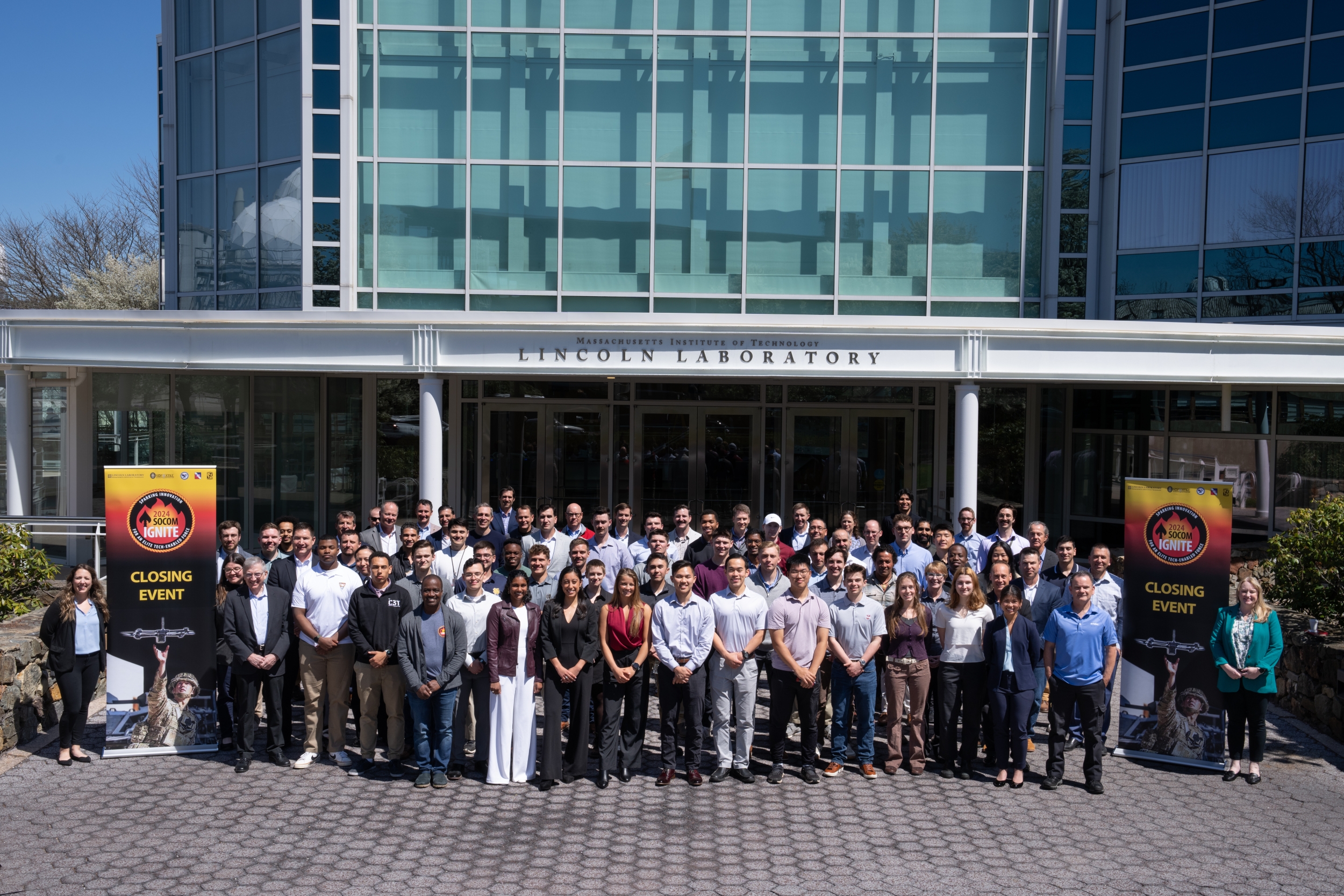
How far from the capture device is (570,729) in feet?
28.9

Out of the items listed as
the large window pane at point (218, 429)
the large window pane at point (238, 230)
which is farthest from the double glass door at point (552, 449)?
the large window pane at point (238, 230)

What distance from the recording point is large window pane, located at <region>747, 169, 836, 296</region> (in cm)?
1638

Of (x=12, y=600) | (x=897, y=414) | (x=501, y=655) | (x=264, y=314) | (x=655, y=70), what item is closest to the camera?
(x=501, y=655)

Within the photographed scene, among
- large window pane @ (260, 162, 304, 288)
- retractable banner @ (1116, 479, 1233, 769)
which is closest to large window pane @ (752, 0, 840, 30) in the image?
large window pane @ (260, 162, 304, 288)

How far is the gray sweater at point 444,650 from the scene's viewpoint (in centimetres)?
868

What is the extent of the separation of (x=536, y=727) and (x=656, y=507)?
30.3 ft

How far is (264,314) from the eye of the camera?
49.2ft

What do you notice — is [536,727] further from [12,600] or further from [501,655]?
[12,600]

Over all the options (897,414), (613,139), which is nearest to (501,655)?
(613,139)

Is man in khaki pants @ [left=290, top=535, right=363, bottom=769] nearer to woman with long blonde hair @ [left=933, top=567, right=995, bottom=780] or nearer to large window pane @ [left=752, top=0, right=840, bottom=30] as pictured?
woman with long blonde hair @ [left=933, top=567, right=995, bottom=780]

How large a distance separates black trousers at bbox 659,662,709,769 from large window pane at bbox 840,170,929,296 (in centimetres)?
889

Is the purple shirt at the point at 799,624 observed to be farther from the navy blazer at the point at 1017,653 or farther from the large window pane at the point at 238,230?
the large window pane at the point at 238,230

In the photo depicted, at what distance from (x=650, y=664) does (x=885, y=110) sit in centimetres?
1047

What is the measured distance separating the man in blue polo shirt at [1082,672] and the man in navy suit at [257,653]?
6.25 metres
